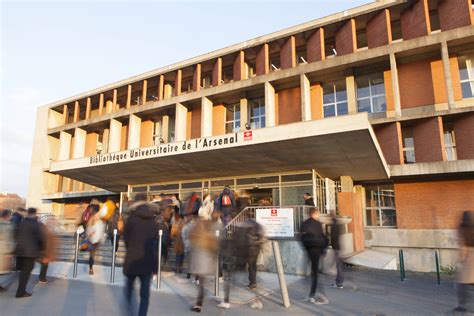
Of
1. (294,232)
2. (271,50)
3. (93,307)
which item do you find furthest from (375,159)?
(93,307)

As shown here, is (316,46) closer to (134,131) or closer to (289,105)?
(289,105)

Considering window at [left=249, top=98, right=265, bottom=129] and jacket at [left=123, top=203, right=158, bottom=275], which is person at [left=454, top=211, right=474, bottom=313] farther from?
window at [left=249, top=98, right=265, bottom=129]

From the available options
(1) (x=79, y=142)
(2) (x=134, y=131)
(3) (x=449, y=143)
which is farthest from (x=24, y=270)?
(1) (x=79, y=142)

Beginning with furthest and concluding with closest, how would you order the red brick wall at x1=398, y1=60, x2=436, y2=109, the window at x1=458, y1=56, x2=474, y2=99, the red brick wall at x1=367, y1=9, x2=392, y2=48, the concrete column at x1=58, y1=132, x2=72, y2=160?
the concrete column at x1=58, y1=132, x2=72, y2=160, the red brick wall at x1=367, y1=9, x2=392, y2=48, the red brick wall at x1=398, y1=60, x2=436, y2=109, the window at x1=458, y1=56, x2=474, y2=99

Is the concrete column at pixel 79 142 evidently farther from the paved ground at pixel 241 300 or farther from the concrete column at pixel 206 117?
the paved ground at pixel 241 300

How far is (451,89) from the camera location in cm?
1478

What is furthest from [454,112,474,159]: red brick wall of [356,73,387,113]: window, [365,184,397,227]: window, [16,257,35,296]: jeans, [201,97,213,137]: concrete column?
[16,257,35,296]: jeans

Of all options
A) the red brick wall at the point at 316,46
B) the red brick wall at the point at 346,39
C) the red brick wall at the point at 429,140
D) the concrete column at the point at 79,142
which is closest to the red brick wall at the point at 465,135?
the red brick wall at the point at 429,140

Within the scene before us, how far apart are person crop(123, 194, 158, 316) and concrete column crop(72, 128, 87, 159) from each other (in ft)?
76.8

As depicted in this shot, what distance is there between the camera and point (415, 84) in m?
16.3

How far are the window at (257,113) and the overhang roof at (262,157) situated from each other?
3817 millimetres

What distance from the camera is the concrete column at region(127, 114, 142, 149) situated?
22266 mm

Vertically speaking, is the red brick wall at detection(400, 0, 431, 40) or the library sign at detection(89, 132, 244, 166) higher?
the red brick wall at detection(400, 0, 431, 40)

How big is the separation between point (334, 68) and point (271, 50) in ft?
14.6
